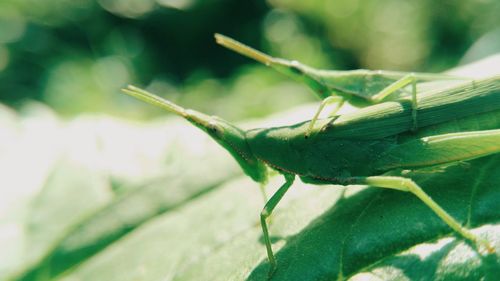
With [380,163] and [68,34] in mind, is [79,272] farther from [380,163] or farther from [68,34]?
[68,34]

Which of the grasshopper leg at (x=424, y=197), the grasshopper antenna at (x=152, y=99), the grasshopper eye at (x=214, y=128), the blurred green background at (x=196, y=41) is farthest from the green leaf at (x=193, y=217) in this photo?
the blurred green background at (x=196, y=41)

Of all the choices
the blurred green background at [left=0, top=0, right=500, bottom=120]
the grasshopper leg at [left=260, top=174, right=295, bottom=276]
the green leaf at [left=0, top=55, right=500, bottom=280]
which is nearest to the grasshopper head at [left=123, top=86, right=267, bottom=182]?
the grasshopper leg at [left=260, top=174, right=295, bottom=276]

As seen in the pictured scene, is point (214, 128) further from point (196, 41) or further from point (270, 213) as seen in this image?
point (196, 41)

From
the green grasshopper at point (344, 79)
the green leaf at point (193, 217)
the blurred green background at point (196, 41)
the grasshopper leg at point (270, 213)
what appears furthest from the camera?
the blurred green background at point (196, 41)

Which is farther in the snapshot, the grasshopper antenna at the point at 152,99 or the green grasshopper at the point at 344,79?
the green grasshopper at the point at 344,79

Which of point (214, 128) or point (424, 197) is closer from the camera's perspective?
point (424, 197)

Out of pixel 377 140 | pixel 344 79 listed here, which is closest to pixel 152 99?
pixel 377 140

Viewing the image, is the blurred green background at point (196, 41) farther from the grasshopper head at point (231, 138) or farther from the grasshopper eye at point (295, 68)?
the grasshopper head at point (231, 138)
